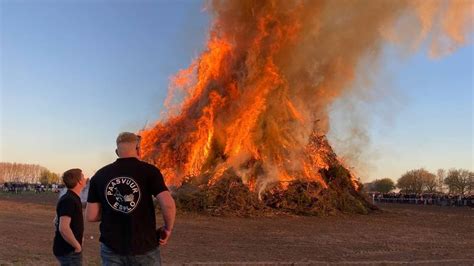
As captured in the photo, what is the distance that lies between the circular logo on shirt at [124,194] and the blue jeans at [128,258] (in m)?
0.36

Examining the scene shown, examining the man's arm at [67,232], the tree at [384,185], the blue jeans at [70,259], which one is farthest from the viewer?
the tree at [384,185]

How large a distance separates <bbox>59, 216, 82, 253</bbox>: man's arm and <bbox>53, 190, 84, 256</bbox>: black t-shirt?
70mm

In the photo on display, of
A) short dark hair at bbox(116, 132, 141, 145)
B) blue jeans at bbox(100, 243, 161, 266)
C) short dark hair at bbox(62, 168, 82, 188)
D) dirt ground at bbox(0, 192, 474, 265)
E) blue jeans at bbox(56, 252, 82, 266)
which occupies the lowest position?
dirt ground at bbox(0, 192, 474, 265)

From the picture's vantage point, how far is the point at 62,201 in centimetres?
512

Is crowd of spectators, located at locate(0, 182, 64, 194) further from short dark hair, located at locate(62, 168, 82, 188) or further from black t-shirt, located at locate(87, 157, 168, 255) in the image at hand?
black t-shirt, located at locate(87, 157, 168, 255)

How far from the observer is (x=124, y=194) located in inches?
158

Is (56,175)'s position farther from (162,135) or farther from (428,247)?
(428,247)

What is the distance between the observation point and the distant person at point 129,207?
402 cm

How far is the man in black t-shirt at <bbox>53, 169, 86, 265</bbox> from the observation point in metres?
5.00

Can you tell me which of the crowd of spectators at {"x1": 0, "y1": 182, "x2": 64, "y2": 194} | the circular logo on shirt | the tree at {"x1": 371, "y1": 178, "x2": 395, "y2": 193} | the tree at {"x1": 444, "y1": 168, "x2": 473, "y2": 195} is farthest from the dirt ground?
the tree at {"x1": 371, "y1": 178, "x2": 395, "y2": 193}

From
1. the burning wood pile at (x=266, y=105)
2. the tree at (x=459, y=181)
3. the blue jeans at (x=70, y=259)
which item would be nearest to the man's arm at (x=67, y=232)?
the blue jeans at (x=70, y=259)

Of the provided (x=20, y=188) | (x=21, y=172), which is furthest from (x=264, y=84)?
(x=21, y=172)

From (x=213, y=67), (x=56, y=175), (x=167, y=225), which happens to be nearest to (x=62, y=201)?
(x=167, y=225)

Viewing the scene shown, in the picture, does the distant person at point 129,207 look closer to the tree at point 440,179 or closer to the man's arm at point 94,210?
the man's arm at point 94,210
